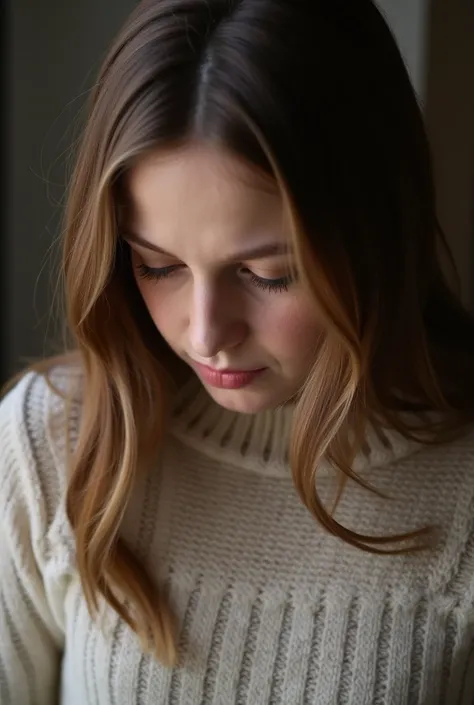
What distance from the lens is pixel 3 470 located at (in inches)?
35.4

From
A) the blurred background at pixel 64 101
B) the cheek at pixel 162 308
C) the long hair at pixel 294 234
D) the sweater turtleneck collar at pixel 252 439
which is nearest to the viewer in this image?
the long hair at pixel 294 234

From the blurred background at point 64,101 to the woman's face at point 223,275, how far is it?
0.33 m

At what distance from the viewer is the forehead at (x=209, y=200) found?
2.16 feet

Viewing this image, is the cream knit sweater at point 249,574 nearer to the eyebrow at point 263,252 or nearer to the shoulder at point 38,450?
the shoulder at point 38,450

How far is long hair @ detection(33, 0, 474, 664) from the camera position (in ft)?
2.14

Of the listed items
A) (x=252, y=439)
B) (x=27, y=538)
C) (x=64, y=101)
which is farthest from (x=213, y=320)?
(x=64, y=101)

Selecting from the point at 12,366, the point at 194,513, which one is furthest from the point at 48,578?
the point at 12,366

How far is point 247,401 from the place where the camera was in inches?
31.8

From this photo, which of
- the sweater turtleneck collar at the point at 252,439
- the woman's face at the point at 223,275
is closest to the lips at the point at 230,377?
the woman's face at the point at 223,275

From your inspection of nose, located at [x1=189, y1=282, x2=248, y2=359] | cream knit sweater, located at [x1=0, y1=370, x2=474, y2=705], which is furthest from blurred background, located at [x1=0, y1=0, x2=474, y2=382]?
nose, located at [x1=189, y1=282, x2=248, y2=359]

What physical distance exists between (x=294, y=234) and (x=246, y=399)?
211mm

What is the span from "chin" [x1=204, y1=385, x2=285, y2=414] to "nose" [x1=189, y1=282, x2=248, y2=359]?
8 cm

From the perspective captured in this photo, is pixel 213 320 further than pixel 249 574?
No

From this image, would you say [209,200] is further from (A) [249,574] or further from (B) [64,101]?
(B) [64,101]
